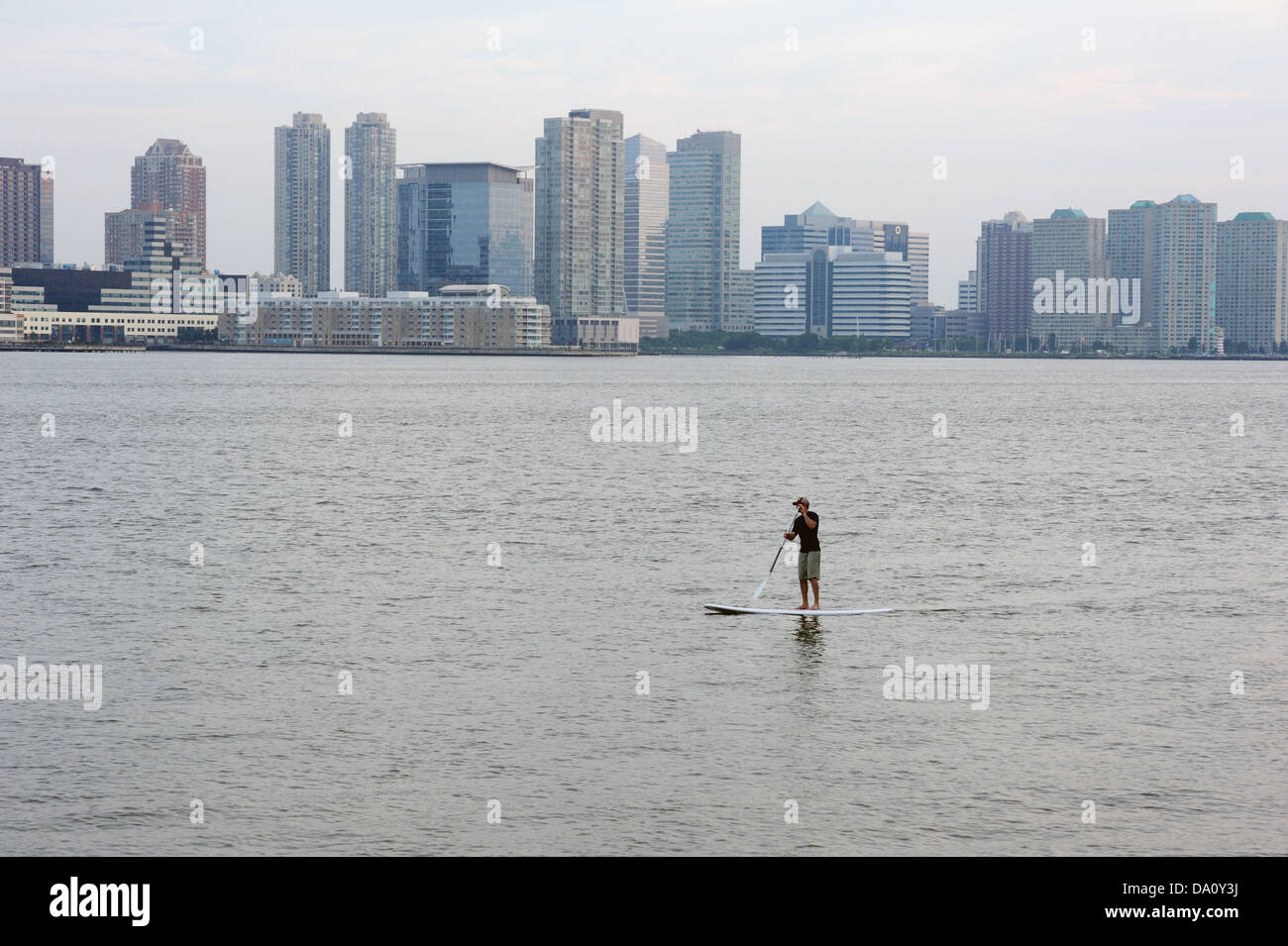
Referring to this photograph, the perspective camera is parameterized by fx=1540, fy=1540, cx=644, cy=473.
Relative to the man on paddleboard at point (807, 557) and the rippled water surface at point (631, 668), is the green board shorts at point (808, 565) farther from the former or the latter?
the rippled water surface at point (631, 668)

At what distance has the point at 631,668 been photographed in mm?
26875

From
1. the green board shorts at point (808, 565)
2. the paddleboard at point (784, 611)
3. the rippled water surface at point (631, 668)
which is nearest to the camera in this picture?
the rippled water surface at point (631, 668)

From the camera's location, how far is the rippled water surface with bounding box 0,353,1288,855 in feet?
61.5

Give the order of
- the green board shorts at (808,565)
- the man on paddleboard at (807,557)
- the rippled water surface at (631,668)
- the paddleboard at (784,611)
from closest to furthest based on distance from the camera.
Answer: the rippled water surface at (631,668) < the man on paddleboard at (807,557) < the paddleboard at (784,611) < the green board shorts at (808,565)

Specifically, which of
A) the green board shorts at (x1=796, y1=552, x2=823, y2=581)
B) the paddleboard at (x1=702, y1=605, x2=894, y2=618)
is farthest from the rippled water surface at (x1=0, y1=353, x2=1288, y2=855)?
the green board shorts at (x1=796, y1=552, x2=823, y2=581)

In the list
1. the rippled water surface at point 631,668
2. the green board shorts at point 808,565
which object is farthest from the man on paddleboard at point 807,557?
the rippled water surface at point 631,668

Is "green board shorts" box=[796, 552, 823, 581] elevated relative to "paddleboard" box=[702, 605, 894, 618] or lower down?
elevated

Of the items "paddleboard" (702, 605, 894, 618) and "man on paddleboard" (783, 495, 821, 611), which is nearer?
"man on paddleboard" (783, 495, 821, 611)

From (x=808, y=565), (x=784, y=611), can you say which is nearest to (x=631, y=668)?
(x=784, y=611)

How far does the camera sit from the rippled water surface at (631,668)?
61.5ft

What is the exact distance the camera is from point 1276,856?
17.3 m

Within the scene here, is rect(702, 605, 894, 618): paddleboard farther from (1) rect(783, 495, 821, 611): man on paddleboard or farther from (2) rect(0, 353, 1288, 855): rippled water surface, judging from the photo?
(2) rect(0, 353, 1288, 855): rippled water surface
